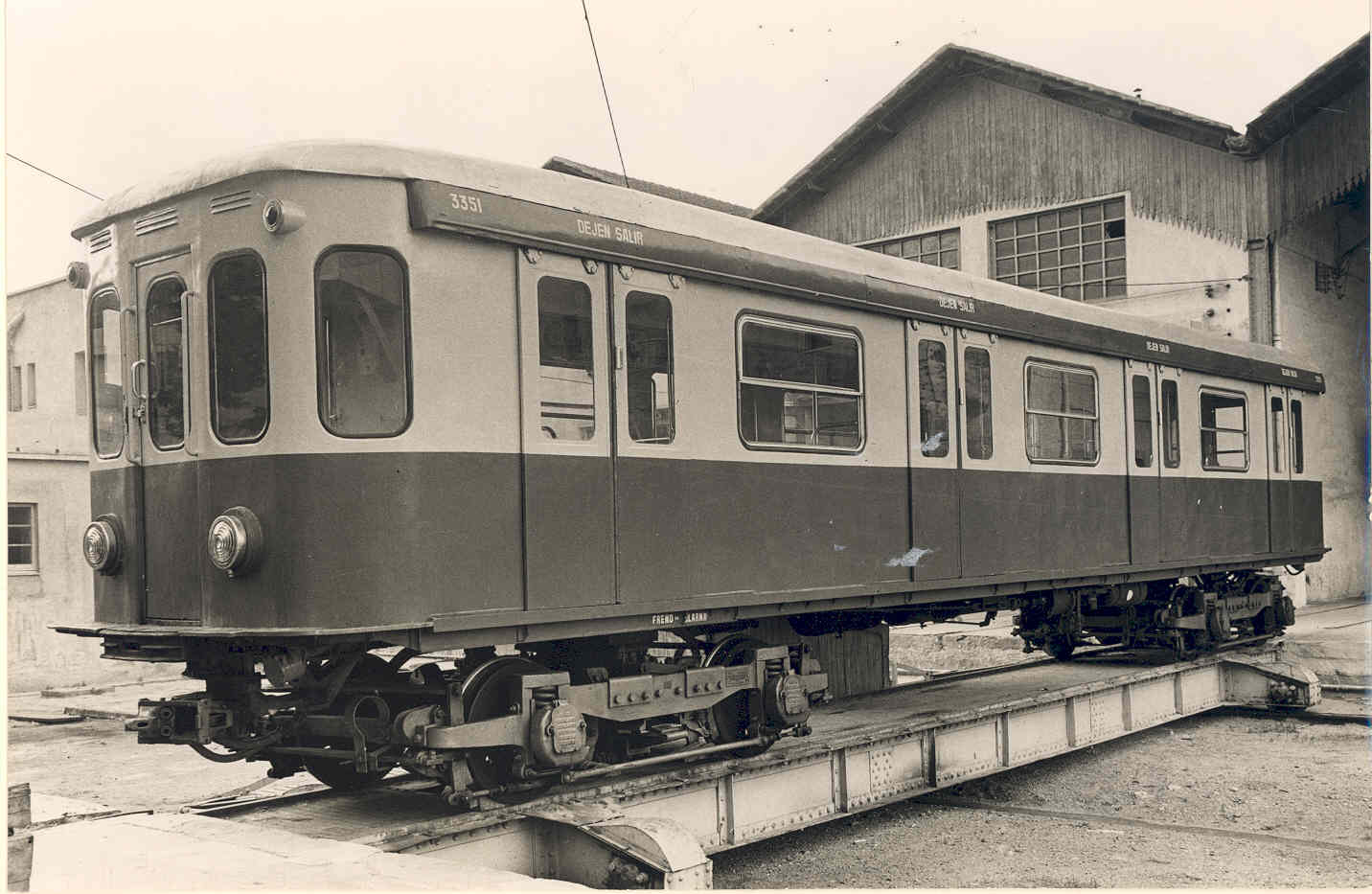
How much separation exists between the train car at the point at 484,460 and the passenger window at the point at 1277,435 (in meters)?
6.89

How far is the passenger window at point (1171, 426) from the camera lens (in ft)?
41.5

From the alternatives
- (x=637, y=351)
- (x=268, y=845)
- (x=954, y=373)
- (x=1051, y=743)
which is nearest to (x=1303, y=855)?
(x=1051, y=743)

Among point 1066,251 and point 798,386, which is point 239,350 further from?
point 1066,251

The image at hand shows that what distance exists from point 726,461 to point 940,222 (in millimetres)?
12139

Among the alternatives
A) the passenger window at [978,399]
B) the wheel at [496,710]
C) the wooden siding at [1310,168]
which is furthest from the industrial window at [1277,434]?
the wheel at [496,710]

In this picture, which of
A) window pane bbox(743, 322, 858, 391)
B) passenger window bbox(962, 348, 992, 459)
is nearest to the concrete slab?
window pane bbox(743, 322, 858, 391)

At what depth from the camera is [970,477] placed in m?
10.0

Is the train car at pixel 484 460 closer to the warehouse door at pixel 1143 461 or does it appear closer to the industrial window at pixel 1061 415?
the industrial window at pixel 1061 415

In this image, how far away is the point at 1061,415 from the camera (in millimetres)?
11172

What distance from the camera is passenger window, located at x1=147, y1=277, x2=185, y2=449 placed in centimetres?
679

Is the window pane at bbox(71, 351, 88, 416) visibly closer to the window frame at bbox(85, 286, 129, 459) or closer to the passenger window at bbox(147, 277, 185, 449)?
the window frame at bbox(85, 286, 129, 459)

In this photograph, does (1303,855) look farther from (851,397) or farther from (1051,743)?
(851,397)

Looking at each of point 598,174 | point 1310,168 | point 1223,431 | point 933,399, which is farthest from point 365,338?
point 1310,168

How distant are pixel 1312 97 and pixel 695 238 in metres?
9.49
